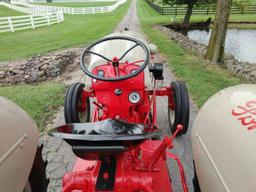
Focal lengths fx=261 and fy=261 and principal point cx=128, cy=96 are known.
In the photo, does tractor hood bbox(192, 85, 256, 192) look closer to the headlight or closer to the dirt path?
the headlight

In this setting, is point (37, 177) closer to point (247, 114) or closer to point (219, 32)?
point (247, 114)

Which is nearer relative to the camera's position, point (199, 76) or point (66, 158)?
point (66, 158)

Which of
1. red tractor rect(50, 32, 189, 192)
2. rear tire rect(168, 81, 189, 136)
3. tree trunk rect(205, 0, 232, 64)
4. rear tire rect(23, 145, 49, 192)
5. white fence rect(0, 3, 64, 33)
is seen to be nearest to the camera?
red tractor rect(50, 32, 189, 192)

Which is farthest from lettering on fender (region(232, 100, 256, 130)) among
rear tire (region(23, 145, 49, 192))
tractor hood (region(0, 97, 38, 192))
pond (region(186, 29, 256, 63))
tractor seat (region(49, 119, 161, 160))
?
pond (region(186, 29, 256, 63))

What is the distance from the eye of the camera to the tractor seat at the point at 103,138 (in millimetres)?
1434

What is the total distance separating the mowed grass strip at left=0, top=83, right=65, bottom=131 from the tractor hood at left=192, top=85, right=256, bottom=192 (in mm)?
2632

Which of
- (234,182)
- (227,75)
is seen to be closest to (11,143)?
(234,182)

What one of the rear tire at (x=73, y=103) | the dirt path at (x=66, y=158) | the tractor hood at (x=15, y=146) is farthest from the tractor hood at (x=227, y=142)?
the rear tire at (x=73, y=103)

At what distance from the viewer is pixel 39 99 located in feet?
15.5

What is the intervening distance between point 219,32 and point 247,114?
22.5 feet

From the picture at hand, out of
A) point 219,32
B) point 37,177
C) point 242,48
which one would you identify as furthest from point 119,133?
point 242,48

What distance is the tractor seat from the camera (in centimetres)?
143

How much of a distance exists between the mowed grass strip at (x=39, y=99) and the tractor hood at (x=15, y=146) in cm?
208

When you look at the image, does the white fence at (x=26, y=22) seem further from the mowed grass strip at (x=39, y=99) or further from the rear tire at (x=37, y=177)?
the rear tire at (x=37, y=177)
